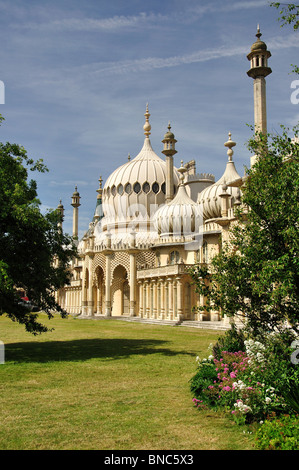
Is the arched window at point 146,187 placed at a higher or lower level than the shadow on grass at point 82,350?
higher

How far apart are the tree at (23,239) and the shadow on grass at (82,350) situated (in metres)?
1.15

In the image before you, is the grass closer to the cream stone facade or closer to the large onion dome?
the cream stone facade

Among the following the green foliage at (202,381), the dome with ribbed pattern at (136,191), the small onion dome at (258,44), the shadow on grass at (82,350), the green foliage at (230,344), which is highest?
the small onion dome at (258,44)

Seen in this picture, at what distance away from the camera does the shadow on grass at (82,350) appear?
49.5 feet

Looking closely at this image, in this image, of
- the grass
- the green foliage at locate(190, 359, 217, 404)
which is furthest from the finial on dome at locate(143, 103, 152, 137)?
the green foliage at locate(190, 359, 217, 404)

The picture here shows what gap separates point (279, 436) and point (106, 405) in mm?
3591

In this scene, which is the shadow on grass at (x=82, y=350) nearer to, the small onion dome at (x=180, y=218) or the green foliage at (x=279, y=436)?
the green foliage at (x=279, y=436)

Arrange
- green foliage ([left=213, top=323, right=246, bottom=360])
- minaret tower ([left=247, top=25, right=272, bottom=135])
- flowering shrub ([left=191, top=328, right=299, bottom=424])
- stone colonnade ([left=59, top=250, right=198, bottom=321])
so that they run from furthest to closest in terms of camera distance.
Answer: stone colonnade ([left=59, top=250, right=198, bottom=321])
minaret tower ([left=247, top=25, right=272, bottom=135])
green foliage ([left=213, top=323, right=246, bottom=360])
flowering shrub ([left=191, top=328, right=299, bottom=424])

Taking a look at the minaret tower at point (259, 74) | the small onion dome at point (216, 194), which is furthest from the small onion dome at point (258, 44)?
the small onion dome at point (216, 194)

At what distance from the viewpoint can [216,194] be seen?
1407 inches

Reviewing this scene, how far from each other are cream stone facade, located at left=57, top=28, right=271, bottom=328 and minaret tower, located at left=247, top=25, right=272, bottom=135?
6 centimetres

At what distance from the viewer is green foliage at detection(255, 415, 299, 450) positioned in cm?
589

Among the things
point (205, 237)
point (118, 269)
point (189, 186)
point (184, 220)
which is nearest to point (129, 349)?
point (205, 237)
